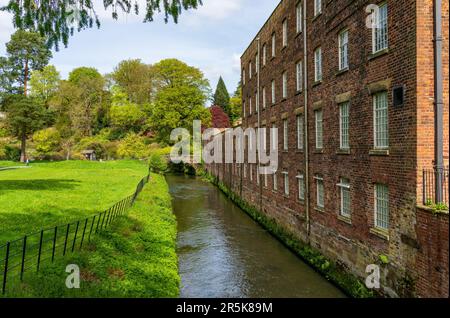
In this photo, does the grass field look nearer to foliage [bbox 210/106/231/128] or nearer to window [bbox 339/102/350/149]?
window [bbox 339/102/350/149]

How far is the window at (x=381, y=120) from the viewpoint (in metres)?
11.6

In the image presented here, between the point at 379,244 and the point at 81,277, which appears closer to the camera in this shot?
the point at 81,277

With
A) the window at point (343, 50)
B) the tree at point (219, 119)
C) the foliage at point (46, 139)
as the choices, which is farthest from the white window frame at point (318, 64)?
the tree at point (219, 119)

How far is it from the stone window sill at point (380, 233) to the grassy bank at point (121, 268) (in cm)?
656

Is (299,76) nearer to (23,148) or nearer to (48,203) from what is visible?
(48,203)

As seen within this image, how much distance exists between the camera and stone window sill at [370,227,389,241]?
36.6 ft

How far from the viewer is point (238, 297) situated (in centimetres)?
1278

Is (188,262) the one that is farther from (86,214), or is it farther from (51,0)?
(51,0)

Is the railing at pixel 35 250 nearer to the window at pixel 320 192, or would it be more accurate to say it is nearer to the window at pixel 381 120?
the window at pixel 320 192

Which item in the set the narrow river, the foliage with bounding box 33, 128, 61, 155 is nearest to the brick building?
the narrow river

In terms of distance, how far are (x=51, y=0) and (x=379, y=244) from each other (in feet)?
37.0

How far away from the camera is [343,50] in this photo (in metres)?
14.4

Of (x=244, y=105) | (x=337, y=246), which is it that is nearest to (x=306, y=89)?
(x=337, y=246)

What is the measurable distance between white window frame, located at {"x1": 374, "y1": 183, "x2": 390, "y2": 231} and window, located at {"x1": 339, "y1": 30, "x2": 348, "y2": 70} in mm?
4944
